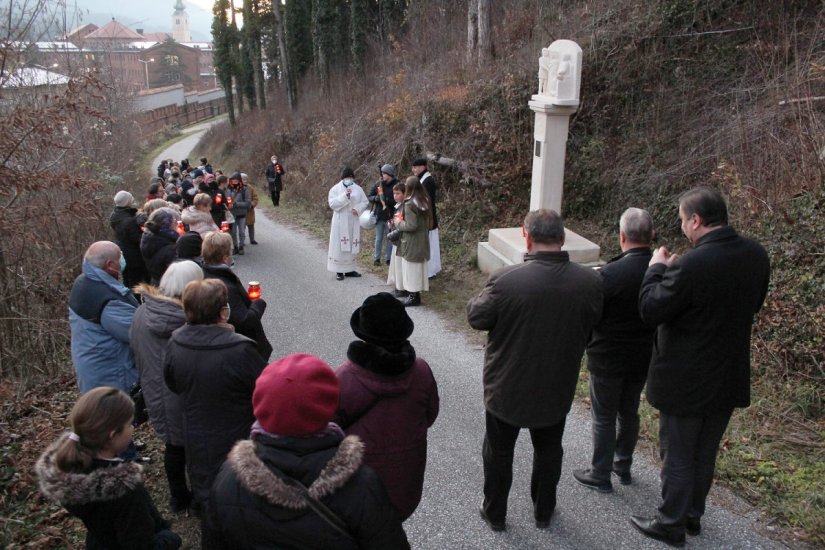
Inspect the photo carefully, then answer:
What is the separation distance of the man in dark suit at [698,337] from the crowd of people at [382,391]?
1 cm

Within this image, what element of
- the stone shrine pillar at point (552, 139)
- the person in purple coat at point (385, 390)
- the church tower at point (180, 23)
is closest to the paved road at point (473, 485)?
Answer: the person in purple coat at point (385, 390)

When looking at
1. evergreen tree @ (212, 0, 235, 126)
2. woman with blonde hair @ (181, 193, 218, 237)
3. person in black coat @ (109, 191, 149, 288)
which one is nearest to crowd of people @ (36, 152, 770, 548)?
person in black coat @ (109, 191, 149, 288)

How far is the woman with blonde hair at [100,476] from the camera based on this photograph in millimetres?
2576

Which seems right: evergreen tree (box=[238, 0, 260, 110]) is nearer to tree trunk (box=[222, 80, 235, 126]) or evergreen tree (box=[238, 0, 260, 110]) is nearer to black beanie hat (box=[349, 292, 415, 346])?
tree trunk (box=[222, 80, 235, 126])

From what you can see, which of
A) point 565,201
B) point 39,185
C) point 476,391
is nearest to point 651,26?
point 565,201

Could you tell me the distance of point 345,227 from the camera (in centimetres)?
1023

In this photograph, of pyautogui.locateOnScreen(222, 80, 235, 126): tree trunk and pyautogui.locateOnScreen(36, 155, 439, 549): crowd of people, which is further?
pyautogui.locateOnScreen(222, 80, 235, 126): tree trunk

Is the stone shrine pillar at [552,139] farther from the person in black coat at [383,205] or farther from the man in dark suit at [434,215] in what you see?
the person in black coat at [383,205]

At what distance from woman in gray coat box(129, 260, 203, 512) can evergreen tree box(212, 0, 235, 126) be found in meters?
40.2

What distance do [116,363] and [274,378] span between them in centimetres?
302

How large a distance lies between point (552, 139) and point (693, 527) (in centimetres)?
619

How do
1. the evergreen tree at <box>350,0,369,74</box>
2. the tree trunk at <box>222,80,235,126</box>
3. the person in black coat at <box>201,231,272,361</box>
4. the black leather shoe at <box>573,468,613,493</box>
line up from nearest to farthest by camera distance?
the black leather shoe at <box>573,468,613,493</box>
the person in black coat at <box>201,231,272,361</box>
the evergreen tree at <box>350,0,369,74</box>
the tree trunk at <box>222,80,235,126</box>

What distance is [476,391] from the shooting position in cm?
606

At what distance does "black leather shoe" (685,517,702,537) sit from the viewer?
3854 millimetres
